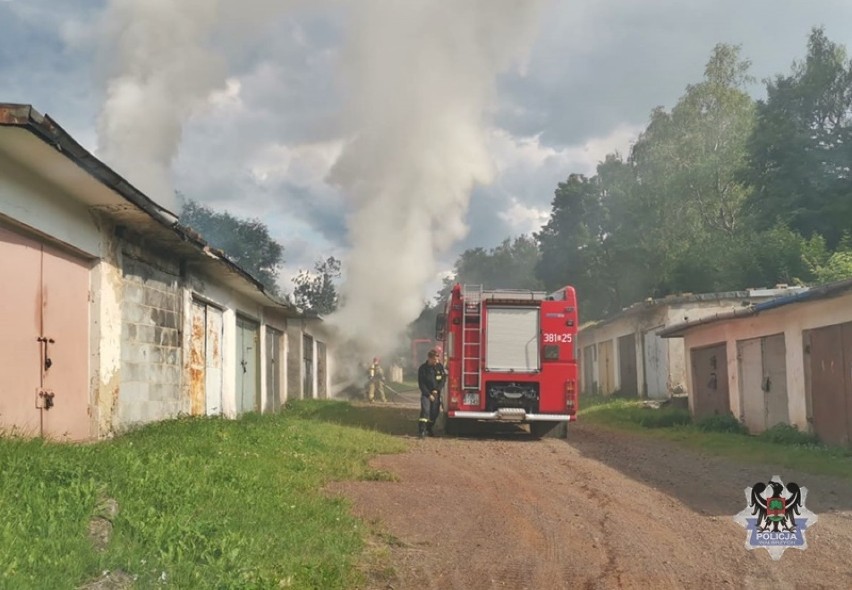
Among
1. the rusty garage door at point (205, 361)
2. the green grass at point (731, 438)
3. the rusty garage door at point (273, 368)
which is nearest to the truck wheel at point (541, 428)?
the green grass at point (731, 438)

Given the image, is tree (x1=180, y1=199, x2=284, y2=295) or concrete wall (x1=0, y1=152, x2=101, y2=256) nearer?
concrete wall (x1=0, y1=152, x2=101, y2=256)

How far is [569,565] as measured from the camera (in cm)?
551

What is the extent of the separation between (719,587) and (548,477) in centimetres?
458

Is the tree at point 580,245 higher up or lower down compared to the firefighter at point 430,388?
higher up

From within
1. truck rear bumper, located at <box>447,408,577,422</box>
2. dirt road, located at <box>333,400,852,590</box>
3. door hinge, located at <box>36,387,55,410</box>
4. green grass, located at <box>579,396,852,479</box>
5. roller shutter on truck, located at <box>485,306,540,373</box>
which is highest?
roller shutter on truck, located at <box>485,306,540,373</box>

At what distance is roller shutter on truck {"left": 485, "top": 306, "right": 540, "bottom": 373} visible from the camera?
47.0 ft

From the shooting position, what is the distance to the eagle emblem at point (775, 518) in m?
6.09

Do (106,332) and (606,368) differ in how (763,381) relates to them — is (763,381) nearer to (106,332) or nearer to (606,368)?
(106,332)

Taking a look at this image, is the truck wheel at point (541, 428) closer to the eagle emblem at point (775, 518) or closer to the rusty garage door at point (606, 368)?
the eagle emblem at point (775, 518)

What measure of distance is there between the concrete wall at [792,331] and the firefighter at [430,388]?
21.1ft

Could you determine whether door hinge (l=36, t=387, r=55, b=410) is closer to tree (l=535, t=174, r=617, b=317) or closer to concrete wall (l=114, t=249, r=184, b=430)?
concrete wall (l=114, t=249, r=184, b=430)

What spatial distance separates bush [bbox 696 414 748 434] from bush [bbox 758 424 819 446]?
72.7 inches

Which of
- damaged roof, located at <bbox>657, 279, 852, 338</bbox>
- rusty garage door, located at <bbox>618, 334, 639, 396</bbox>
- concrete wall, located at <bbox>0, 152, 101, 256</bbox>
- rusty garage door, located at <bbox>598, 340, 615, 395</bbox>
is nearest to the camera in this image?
concrete wall, located at <bbox>0, 152, 101, 256</bbox>

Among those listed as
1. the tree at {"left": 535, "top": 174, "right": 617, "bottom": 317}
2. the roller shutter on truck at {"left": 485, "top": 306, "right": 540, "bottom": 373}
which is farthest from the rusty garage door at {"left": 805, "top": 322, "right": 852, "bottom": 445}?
the tree at {"left": 535, "top": 174, "right": 617, "bottom": 317}
